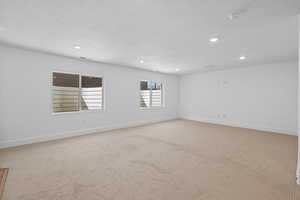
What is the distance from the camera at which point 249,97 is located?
5418 millimetres

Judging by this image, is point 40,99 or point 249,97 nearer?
point 40,99

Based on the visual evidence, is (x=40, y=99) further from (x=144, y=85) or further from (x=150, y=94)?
(x=150, y=94)

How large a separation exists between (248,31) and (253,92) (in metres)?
3.63

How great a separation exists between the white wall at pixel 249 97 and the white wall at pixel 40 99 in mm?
3885

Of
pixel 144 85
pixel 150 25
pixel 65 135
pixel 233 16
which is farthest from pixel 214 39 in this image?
pixel 65 135

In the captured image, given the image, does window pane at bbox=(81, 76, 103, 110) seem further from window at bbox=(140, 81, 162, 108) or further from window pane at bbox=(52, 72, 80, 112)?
window at bbox=(140, 81, 162, 108)

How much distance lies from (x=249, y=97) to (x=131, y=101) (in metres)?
4.67

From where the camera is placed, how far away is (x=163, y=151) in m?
3.16

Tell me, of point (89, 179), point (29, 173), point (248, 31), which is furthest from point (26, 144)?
point (248, 31)

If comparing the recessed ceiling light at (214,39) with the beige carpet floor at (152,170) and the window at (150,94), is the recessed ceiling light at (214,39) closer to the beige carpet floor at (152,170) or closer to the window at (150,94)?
the beige carpet floor at (152,170)

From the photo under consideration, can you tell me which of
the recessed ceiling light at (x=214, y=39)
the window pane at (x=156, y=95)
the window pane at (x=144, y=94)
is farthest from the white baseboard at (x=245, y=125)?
the recessed ceiling light at (x=214, y=39)

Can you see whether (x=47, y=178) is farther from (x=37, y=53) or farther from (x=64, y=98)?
(x=37, y=53)

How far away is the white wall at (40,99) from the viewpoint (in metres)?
3.30

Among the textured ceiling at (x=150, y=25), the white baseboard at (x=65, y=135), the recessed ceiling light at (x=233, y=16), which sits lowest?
the white baseboard at (x=65, y=135)
